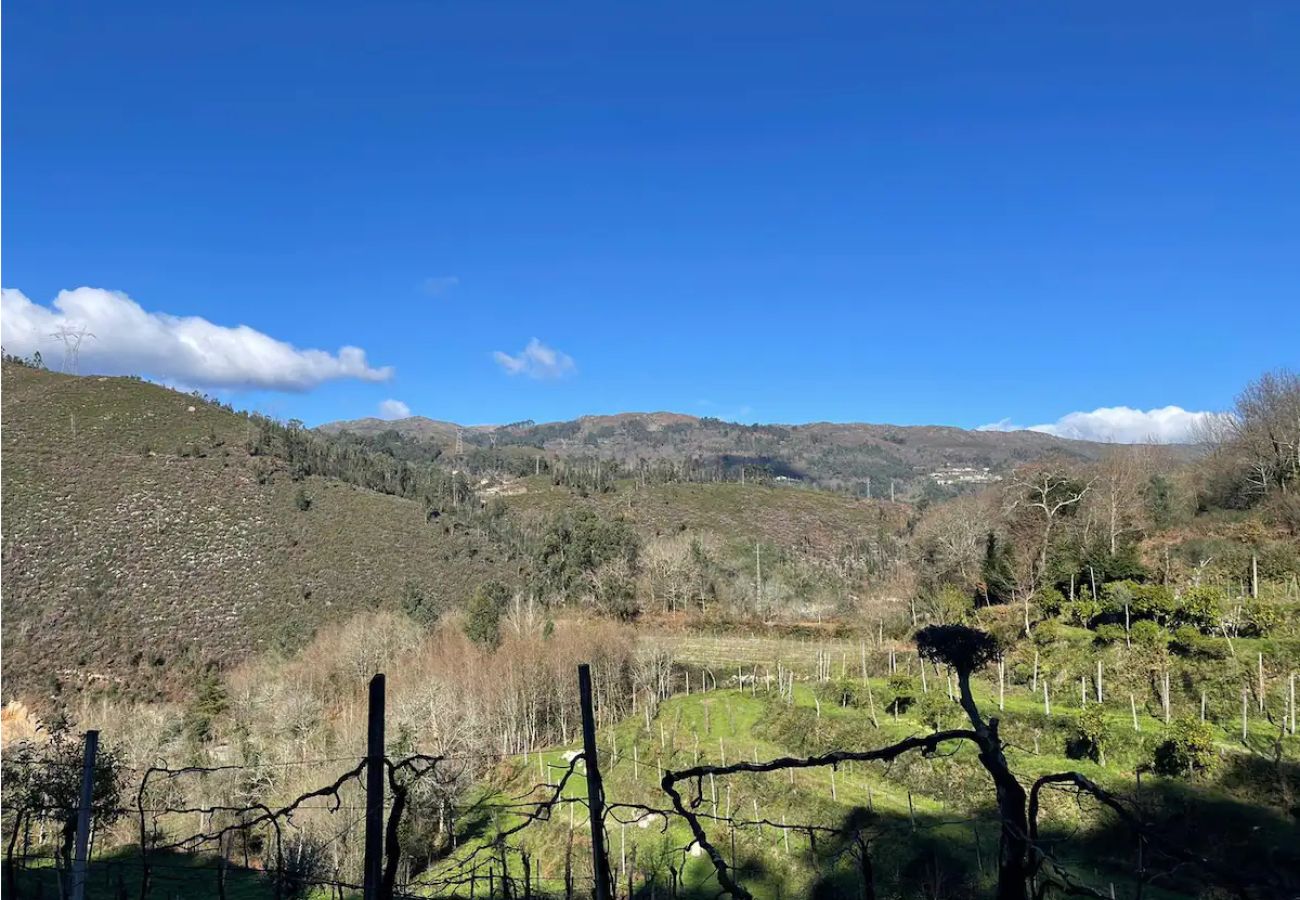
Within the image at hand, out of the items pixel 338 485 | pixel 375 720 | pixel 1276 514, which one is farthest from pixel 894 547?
pixel 375 720

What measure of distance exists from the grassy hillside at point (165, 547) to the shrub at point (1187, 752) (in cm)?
3794

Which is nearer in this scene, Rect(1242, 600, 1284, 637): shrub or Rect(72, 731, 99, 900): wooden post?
Rect(72, 731, 99, 900): wooden post

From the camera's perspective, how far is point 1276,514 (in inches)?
1044

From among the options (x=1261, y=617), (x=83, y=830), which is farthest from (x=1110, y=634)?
(x=83, y=830)

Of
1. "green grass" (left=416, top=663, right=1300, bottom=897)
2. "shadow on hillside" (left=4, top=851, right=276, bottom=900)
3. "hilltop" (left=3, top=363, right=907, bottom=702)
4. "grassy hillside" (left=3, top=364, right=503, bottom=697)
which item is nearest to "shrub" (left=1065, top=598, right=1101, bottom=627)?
"green grass" (left=416, top=663, right=1300, bottom=897)

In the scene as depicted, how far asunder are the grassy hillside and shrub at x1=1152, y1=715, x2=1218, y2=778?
37942 mm

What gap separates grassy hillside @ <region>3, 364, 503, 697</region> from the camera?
131 feet

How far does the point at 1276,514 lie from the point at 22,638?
187 ft

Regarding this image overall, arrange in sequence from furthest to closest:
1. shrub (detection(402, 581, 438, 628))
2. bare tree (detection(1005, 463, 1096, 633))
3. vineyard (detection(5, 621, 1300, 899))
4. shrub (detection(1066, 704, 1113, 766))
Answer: shrub (detection(402, 581, 438, 628)), bare tree (detection(1005, 463, 1096, 633)), shrub (detection(1066, 704, 1113, 766)), vineyard (detection(5, 621, 1300, 899))

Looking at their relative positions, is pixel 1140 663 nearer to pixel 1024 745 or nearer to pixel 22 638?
pixel 1024 745

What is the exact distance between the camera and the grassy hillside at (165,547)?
40.0 meters

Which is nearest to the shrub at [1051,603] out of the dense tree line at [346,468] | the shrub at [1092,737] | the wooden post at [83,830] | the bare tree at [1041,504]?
the bare tree at [1041,504]

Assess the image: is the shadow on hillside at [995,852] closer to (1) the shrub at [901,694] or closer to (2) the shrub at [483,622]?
(1) the shrub at [901,694]

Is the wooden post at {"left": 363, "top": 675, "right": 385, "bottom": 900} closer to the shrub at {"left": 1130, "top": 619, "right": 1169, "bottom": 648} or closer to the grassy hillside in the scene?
the shrub at {"left": 1130, "top": 619, "right": 1169, "bottom": 648}
